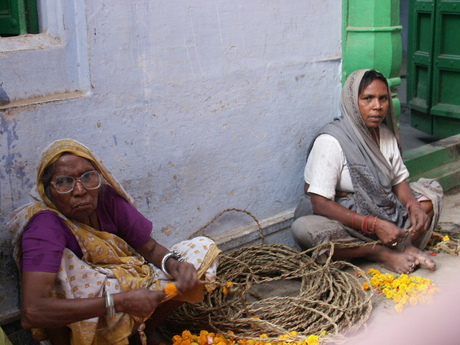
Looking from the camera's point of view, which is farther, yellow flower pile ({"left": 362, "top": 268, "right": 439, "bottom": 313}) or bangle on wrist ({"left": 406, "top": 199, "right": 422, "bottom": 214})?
bangle on wrist ({"left": 406, "top": 199, "right": 422, "bottom": 214})

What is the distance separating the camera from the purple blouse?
8.70ft

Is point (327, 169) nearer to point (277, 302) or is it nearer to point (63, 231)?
point (277, 302)

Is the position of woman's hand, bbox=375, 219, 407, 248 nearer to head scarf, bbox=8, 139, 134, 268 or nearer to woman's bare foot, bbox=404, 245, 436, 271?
woman's bare foot, bbox=404, 245, 436, 271

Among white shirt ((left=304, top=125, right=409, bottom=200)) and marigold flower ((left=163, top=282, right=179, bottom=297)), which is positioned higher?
white shirt ((left=304, top=125, right=409, bottom=200))

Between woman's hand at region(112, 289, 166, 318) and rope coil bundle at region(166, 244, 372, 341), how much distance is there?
1.50ft

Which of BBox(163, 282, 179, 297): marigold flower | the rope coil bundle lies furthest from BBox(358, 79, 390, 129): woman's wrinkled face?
BBox(163, 282, 179, 297): marigold flower

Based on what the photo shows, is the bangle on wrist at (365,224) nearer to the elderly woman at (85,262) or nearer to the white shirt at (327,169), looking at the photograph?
the white shirt at (327,169)

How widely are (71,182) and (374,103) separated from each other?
7.97 ft

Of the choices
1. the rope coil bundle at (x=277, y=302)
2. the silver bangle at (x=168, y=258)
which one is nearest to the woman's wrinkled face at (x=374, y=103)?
the rope coil bundle at (x=277, y=302)

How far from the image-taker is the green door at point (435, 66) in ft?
22.1

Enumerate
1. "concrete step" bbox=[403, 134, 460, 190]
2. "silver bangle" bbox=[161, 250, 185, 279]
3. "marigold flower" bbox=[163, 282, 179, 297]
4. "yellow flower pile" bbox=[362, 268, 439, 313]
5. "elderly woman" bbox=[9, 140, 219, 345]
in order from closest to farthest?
1. "elderly woman" bbox=[9, 140, 219, 345]
2. "marigold flower" bbox=[163, 282, 179, 297]
3. "silver bangle" bbox=[161, 250, 185, 279]
4. "yellow flower pile" bbox=[362, 268, 439, 313]
5. "concrete step" bbox=[403, 134, 460, 190]

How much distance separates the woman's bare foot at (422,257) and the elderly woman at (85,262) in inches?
71.9

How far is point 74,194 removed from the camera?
2.81 m

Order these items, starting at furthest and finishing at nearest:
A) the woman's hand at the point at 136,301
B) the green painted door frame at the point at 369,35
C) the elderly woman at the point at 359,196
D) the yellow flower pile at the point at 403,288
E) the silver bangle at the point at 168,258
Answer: the green painted door frame at the point at 369,35 < the elderly woman at the point at 359,196 < the yellow flower pile at the point at 403,288 < the silver bangle at the point at 168,258 < the woman's hand at the point at 136,301
